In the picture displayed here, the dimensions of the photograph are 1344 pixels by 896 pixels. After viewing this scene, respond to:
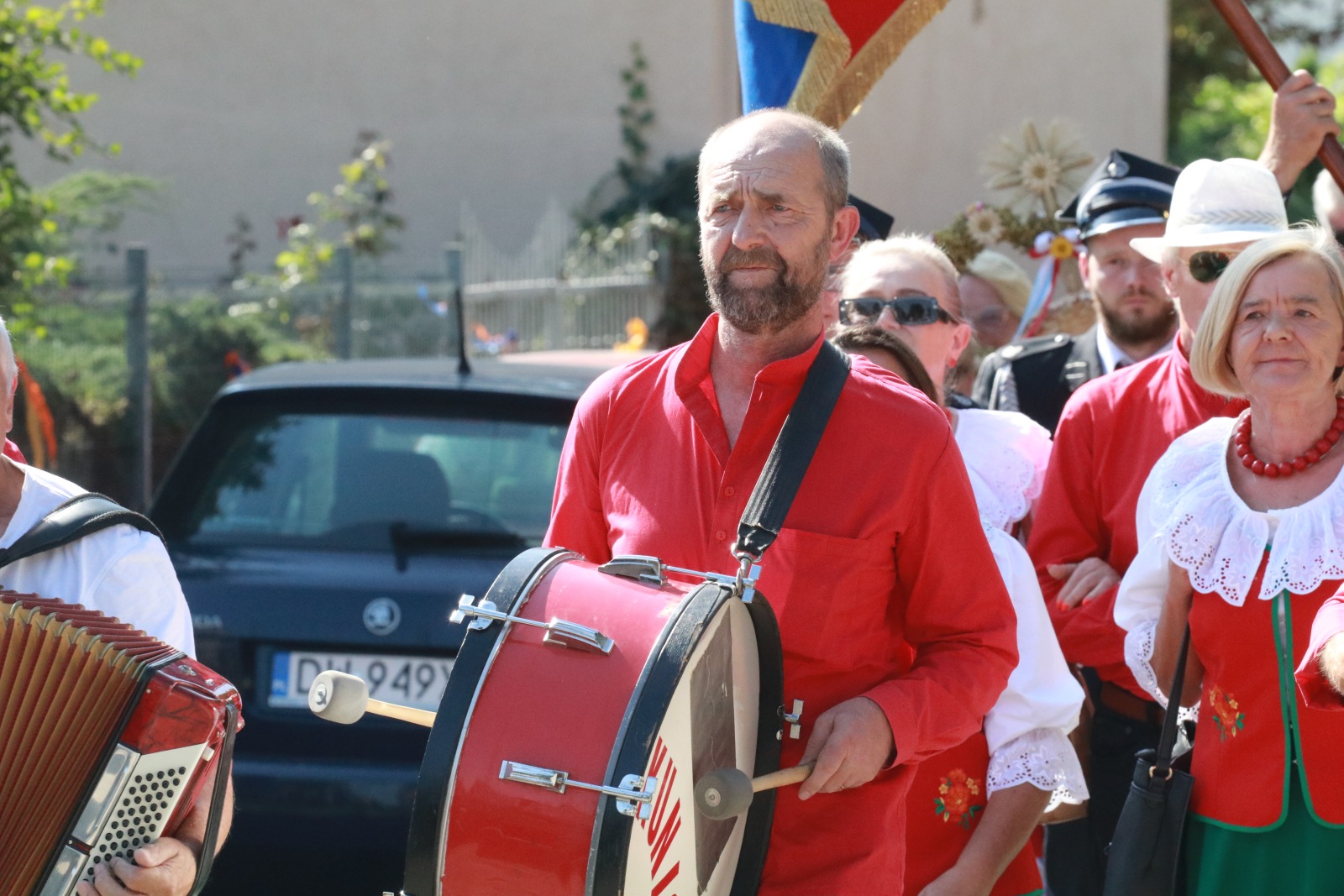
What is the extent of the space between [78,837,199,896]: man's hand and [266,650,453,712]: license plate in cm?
172

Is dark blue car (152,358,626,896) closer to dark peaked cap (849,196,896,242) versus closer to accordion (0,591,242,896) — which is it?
dark peaked cap (849,196,896,242)

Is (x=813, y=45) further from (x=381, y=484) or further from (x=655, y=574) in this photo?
(x=655, y=574)

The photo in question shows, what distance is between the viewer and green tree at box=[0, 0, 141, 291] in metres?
7.93

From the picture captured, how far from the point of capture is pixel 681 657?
222cm

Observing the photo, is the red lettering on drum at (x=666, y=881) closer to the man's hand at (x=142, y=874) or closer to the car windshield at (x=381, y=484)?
the man's hand at (x=142, y=874)

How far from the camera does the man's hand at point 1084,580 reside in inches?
143

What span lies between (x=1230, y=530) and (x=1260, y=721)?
35 centimetres

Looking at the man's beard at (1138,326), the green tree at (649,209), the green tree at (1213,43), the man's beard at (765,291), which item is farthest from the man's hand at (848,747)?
the green tree at (1213,43)

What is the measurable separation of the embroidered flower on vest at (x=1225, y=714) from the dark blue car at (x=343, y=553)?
192 cm

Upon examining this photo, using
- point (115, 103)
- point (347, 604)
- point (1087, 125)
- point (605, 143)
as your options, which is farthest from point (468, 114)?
point (347, 604)

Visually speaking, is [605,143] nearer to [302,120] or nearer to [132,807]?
[302,120]

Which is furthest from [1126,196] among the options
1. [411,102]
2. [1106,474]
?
[411,102]

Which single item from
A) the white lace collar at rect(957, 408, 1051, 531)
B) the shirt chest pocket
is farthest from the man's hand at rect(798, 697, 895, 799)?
the white lace collar at rect(957, 408, 1051, 531)

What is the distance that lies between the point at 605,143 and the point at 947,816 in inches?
542
